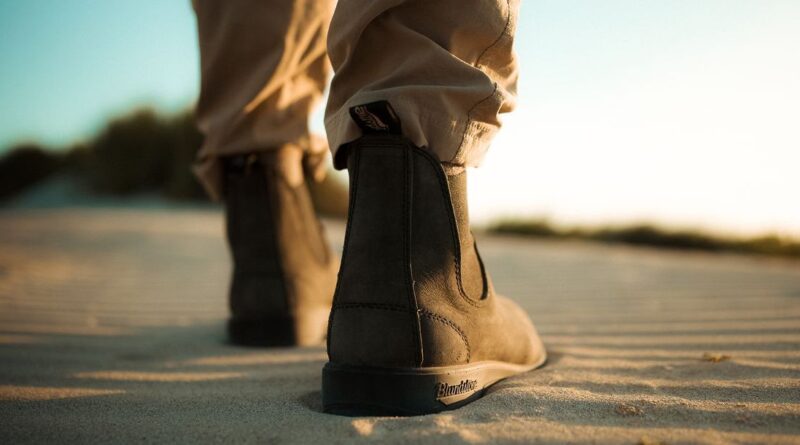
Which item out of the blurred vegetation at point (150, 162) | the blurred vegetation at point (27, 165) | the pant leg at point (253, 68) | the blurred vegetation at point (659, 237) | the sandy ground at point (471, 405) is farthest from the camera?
the blurred vegetation at point (27, 165)

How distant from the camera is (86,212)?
6793 millimetres

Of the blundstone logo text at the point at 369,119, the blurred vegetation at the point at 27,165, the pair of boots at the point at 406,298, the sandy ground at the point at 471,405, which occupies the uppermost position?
the blundstone logo text at the point at 369,119

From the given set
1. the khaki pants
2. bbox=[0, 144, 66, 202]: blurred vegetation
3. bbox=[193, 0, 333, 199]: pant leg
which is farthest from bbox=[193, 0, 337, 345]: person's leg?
bbox=[0, 144, 66, 202]: blurred vegetation

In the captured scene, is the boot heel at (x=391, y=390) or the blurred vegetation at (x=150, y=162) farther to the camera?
the blurred vegetation at (x=150, y=162)

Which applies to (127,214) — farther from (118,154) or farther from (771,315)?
(771,315)

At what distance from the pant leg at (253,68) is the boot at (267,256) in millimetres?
68

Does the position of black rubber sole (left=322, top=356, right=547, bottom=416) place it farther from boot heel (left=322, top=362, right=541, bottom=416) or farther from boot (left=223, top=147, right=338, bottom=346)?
boot (left=223, top=147, right=338, bottom=346)

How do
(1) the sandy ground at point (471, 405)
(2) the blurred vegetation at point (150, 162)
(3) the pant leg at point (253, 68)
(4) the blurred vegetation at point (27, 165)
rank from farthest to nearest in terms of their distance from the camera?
1. (4) the blurred vegetation at point (27, 165)
2. (2) the blurred vegetation at point (150, 162)
3. (3) the pant leg at point (253, 68)
4. (1) the sandy ground at point (471, 405)

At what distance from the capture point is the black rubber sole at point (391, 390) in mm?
1011

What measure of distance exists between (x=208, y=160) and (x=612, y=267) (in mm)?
3034

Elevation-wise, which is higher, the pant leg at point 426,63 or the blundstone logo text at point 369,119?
the pant leg at point 426,63

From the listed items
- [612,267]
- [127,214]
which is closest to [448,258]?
[612,267]

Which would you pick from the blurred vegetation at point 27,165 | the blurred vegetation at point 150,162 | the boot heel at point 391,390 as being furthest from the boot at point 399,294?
the blurred vegetation at point 27,165

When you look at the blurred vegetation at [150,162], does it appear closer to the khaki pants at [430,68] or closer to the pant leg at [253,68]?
the pant leg at [253,68]
